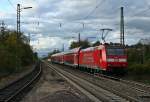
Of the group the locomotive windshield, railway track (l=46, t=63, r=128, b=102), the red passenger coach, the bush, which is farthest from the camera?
the bush

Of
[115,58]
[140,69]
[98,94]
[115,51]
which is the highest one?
[115,51]

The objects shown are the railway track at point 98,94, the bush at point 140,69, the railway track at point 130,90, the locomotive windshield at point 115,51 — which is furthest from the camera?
the bush at point 140,69

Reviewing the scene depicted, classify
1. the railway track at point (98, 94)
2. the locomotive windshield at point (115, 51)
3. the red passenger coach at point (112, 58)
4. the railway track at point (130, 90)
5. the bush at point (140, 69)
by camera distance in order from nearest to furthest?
the railway track at point (98, 94), the railway track at point (130, 90), the red passenger coach at point (112, 58), the locomotive windshield at point (115, 51), the bush at point (140, 69)

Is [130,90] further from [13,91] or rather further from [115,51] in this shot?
[115,51]

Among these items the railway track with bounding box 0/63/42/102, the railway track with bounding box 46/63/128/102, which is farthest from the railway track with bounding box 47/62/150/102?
the railway track with bounding box 0/63/42/102

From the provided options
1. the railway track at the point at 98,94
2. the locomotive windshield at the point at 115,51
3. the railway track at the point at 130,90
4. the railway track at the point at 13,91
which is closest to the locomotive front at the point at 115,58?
the locomotive windshield at the point at 115,51

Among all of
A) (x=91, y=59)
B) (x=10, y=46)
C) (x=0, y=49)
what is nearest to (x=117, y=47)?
(x=91, y=59)

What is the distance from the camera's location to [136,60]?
64.7 metres

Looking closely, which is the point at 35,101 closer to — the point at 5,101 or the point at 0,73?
the point at 5,101

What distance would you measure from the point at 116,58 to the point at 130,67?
1578 centimetres

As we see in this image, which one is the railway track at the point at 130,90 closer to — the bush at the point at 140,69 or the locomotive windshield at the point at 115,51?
the locomotive windshield at the point at 115,51

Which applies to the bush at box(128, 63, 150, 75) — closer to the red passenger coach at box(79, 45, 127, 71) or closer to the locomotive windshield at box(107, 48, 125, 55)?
the red passenger coach at box(79, 45, 127, 71)

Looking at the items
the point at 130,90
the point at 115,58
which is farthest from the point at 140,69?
the point at 130,90

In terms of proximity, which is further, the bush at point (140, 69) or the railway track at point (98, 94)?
the bush at point (140, 69)
